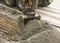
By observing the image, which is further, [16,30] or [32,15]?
[32,15]

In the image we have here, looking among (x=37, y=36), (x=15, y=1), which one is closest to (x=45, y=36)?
(x=37, y=36)

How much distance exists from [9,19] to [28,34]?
0.52 meters

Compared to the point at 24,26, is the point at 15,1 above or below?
below

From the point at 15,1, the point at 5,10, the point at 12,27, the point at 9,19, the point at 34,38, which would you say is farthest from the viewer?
the point at 15,1

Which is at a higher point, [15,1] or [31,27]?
[31,27]

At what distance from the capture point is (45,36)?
2.98m

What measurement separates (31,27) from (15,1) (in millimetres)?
4204

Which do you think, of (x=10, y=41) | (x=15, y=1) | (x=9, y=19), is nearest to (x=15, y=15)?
(x=9, y=19)

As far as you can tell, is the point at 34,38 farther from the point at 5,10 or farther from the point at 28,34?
the point at 5,10

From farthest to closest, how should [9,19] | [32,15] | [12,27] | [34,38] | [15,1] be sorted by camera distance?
[15,1] → [32,15] → [9,19] → [12,27] → [34,38]

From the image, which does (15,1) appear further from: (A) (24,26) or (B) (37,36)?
(B) (37,36)

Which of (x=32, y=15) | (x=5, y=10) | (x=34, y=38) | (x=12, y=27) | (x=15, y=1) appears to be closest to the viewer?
(x=34, y=38)

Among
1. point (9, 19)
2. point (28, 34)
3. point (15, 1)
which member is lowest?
point (15, 1)

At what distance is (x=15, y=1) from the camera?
7340 mm
